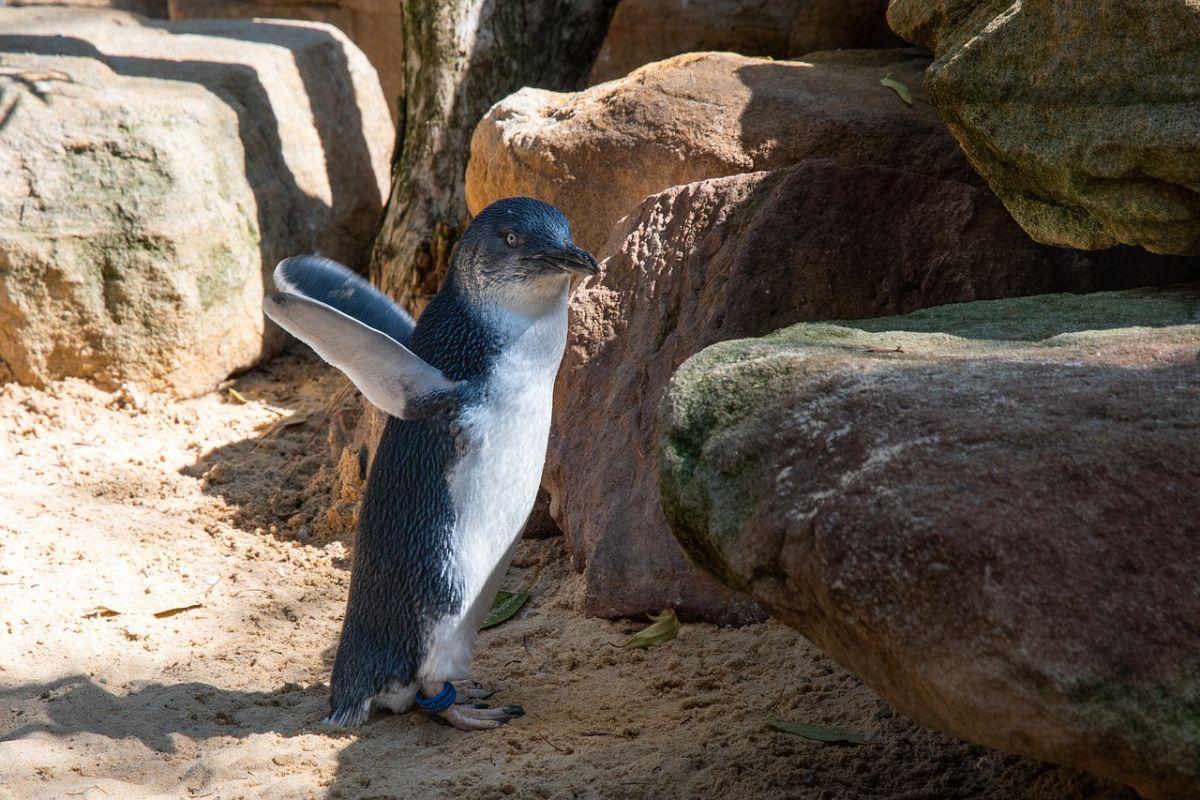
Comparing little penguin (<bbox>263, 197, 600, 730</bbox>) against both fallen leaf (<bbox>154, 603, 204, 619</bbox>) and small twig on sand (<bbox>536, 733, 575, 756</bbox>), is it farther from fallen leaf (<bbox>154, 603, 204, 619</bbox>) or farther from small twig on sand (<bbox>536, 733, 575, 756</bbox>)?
fallen leaf (<bbox>154, 603, 204, 619</bbox>)

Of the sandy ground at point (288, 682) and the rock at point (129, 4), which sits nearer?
the sandy ground at point (288, 682)

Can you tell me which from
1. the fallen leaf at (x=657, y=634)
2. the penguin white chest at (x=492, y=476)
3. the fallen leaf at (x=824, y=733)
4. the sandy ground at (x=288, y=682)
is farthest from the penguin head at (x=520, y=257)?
the fallen leaf at (x=824, y=733)

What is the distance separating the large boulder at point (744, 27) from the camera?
525 centimetres

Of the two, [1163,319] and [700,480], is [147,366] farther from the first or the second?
[1163,319]

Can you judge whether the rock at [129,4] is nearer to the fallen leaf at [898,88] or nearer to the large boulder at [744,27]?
the large boulder at [744,27]

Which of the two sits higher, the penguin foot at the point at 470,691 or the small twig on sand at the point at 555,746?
the small twig on sand at the point at 555,746

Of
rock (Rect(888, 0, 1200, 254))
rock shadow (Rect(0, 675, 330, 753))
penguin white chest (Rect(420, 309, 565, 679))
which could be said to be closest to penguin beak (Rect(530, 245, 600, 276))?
penguin white chest (Rect(420, 309, 565, 679))

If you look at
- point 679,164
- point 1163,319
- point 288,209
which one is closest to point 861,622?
point 1163,319

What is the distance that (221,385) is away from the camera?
5719mm

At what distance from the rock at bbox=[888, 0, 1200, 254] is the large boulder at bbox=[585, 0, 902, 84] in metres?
2.14

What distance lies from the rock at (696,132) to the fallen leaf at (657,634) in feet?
5.02

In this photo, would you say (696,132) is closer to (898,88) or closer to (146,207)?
(898,88)

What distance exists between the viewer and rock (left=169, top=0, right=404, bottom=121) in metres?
8.32

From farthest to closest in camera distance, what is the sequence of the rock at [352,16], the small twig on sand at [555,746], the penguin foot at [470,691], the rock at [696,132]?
the rock at [352,16] < the rock at [696,132] < the penguin foot at [470,691] < the small twig on sand at [555,746]
